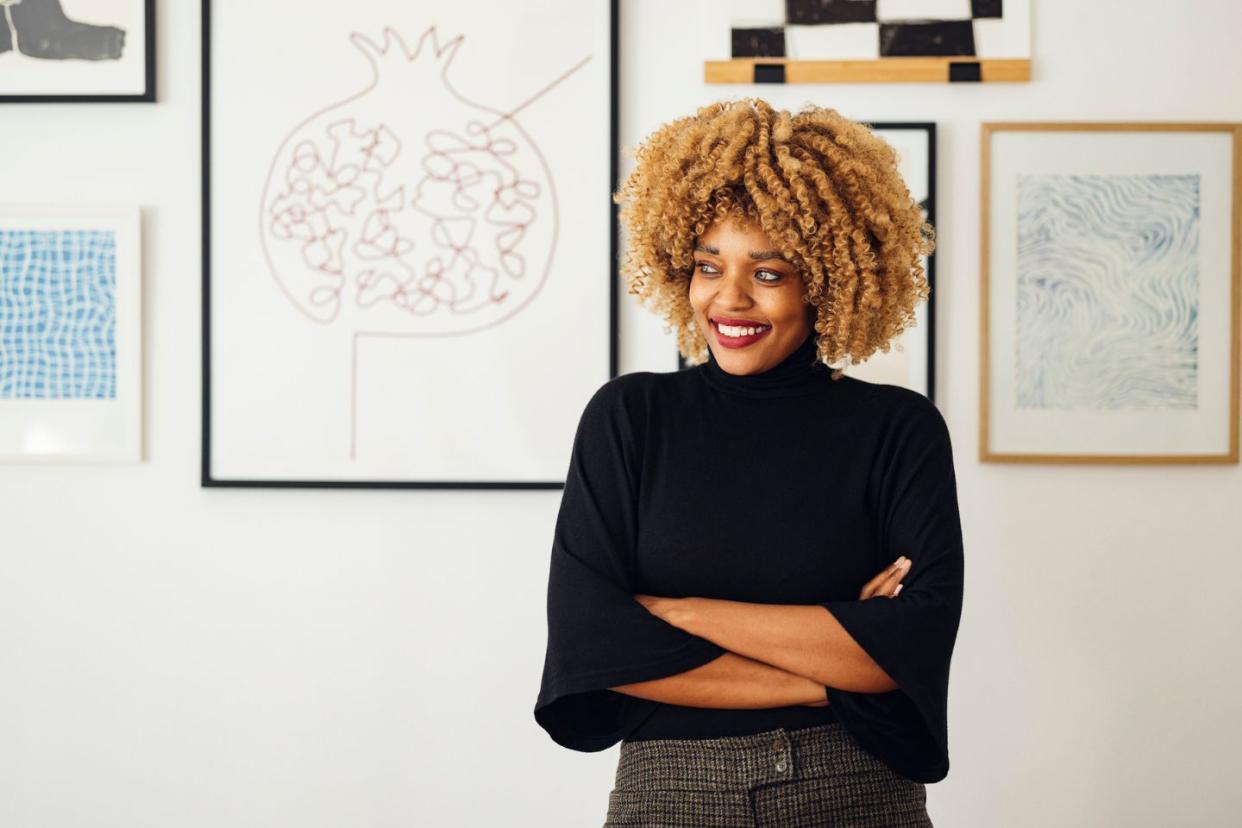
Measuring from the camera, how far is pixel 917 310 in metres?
1.81

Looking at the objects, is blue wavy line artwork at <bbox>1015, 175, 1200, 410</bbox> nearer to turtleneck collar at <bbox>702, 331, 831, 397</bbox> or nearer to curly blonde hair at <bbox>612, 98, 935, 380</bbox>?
curly blonde hair at <bbox>612, 98, 935, 380</bbox>

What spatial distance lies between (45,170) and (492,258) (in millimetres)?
810

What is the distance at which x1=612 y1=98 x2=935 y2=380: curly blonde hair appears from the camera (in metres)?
1.18

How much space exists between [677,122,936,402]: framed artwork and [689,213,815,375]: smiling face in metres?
0.59

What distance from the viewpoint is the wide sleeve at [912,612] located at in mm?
1134

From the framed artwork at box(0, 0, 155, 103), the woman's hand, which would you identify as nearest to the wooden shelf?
the woman's hand

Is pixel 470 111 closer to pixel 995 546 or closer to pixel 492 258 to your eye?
pixel 492 258

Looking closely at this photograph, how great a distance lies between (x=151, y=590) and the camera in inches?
73.3

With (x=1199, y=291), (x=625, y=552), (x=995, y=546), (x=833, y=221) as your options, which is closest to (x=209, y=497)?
(x=625, y=552)

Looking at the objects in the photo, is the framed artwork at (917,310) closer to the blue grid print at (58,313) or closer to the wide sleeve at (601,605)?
the wide sleeve at (601,605)

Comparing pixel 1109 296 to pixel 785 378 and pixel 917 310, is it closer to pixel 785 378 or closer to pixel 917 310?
pixel 917 310

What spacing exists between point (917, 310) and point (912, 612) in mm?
800

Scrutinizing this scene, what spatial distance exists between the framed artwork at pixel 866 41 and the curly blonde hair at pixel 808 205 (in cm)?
57

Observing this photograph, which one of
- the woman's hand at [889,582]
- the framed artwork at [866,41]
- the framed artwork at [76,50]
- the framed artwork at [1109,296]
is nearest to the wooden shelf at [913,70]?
the framed artwork at [866,41]
